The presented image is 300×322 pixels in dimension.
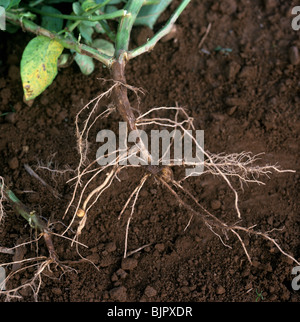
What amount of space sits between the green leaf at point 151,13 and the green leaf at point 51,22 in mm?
309

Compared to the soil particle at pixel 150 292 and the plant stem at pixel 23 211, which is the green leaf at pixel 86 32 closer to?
the plant stem at pixel 23 211

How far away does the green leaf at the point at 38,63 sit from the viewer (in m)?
1.61

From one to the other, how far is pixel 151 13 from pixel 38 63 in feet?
1.72

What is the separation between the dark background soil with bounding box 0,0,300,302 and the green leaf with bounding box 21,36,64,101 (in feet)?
0.62

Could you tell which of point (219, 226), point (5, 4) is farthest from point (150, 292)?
point (5, 4)

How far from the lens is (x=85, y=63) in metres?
1.79

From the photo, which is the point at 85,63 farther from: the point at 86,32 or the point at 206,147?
the point at 206,147

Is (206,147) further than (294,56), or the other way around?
(294,56)

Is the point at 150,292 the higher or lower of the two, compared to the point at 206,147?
lower

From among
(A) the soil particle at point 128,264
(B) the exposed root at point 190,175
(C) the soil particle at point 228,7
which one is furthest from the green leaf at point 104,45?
(A) the soil particle at point 128,264

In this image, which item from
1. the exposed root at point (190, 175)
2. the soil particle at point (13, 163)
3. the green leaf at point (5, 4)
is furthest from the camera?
the soil particle at point (13, 163)

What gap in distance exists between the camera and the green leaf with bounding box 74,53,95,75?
1.77m

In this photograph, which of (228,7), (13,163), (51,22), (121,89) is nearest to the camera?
(121,89)

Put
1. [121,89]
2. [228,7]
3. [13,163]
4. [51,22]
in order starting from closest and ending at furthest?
[121,89] < [13,163] < [51,22] < [228,7]
